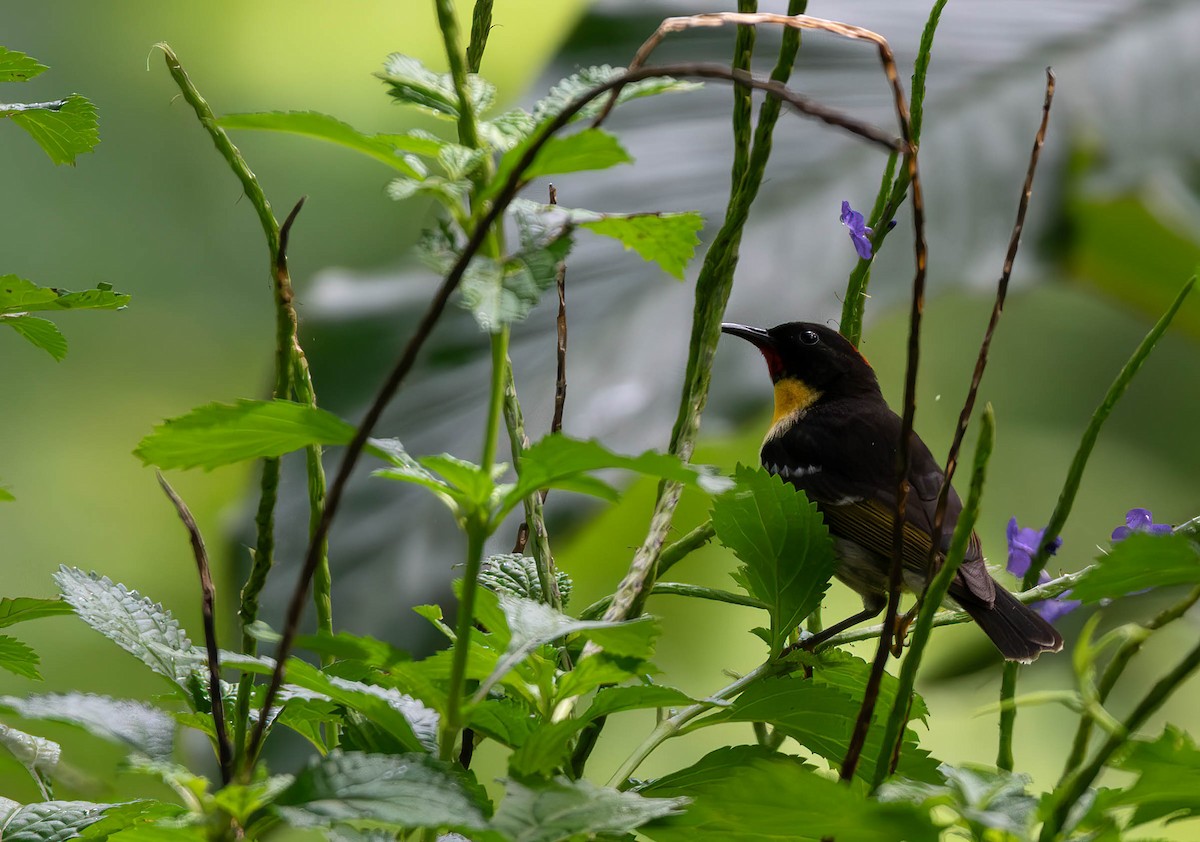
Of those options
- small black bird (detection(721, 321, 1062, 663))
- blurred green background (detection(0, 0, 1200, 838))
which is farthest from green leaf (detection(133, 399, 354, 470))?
blurred green background (detection(0, 0, 1200, 838))

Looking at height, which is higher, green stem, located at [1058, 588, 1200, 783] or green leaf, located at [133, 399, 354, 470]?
green leaf, located at [133, 399, 354, 470]

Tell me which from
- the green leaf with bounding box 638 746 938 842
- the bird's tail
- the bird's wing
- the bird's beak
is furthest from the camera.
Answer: the bird's beak

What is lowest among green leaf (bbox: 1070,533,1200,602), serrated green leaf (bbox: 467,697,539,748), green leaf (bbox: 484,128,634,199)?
serrated green leaf (bbox: 467,697,539,748)

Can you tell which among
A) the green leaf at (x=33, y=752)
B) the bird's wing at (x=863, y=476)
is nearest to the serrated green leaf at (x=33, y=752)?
the green leaf at (x=33, y=752)

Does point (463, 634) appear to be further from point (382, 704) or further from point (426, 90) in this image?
point (426, 90)

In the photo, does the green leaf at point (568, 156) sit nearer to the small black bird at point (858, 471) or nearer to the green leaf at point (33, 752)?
the green leaf at point (33, 752)

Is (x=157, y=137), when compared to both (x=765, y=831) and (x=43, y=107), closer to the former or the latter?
(x=43, y=107)

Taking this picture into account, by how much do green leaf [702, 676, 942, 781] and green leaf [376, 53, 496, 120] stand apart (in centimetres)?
21

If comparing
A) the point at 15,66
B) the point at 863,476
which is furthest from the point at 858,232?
the point at 863,476

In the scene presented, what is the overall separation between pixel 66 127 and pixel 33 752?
263 millimetres

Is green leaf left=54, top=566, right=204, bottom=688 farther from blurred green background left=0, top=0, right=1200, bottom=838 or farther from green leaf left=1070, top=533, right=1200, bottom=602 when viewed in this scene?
blurred green background left=0, top=0, right=1200, bottom=838

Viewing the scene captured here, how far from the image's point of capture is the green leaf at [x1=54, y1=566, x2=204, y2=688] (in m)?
0.36

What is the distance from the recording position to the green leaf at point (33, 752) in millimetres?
428

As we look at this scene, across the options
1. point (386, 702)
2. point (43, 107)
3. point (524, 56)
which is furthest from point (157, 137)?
point (386, 702)
